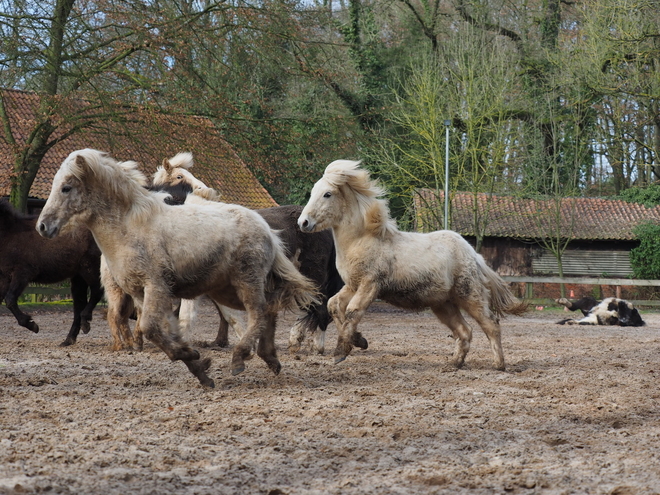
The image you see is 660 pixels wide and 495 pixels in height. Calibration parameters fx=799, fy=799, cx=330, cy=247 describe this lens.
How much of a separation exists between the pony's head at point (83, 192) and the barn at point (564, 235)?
3030cm

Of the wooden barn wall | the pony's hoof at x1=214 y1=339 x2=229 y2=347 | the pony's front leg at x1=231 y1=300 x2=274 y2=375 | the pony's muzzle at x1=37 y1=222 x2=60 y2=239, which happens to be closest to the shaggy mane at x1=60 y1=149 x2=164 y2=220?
the pony's muzzle at x1=37 y1=222 x2=60 y2=239

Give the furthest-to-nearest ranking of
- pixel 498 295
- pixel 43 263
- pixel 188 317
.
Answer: pixel 43 263, pixel 188 317, pixel 498 295

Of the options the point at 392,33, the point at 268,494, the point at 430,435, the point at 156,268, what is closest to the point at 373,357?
the point at 156,268

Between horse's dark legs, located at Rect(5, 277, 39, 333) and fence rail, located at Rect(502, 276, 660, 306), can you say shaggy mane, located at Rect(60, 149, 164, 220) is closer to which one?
horse's dark legs, located at Rect(5, 277, 39, 333)

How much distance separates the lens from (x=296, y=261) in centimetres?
944

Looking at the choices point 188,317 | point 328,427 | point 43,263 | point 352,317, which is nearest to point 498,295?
point 352,317

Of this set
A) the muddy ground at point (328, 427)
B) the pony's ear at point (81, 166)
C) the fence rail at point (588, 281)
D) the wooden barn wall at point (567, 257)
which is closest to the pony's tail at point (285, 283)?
the muddy ground at point (328, 427)

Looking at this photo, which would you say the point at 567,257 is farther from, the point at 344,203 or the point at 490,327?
the point at 344,203

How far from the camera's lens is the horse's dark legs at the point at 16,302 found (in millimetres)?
10508

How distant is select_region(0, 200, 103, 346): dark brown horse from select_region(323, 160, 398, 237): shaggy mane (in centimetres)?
401

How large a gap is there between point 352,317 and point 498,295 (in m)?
1.92

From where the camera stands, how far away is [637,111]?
31.3m

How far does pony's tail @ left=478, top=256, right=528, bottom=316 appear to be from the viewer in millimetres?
8570

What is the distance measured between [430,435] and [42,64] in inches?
520
